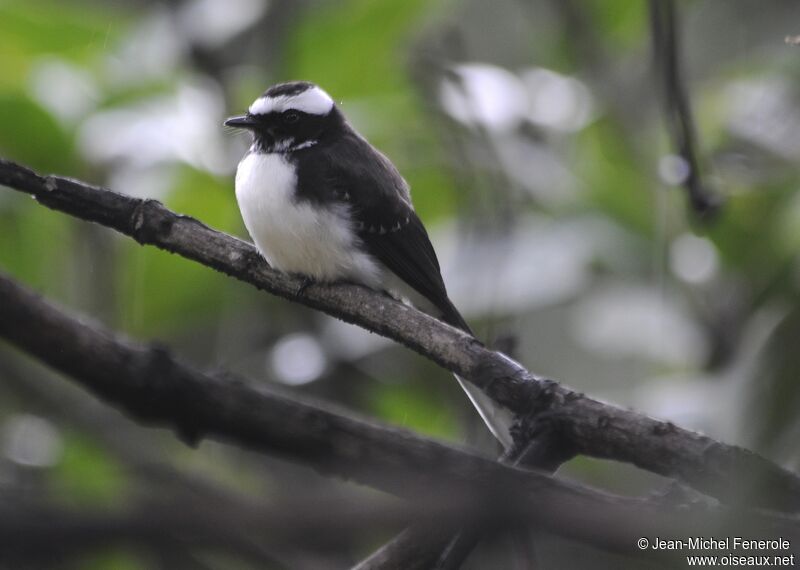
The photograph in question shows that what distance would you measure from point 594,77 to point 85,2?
2.43 metres

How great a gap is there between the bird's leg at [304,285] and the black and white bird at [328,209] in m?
0.01

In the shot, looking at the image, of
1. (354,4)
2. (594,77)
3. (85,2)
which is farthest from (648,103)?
(85,2)

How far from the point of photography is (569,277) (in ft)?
12.3

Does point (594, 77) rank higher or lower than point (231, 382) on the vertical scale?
higher

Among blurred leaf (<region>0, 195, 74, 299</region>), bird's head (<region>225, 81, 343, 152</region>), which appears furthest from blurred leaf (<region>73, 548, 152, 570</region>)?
bird's head (<region>225, 81, 343, 152</region>)

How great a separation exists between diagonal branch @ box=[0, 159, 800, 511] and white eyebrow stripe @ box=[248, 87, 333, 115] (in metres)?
0.80

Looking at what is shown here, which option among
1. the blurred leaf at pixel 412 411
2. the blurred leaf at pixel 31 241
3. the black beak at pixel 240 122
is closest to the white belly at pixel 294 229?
the black beak at pixel 240 122

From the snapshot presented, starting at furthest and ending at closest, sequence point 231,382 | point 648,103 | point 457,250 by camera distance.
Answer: point 648,103
point 457,250
point 231,382

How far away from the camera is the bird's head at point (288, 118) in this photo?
3717 mm

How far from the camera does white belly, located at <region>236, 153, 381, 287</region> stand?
3.24 metres

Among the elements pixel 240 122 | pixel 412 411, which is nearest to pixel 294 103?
pixel 240 122

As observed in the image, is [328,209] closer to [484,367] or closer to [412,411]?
[412,411]

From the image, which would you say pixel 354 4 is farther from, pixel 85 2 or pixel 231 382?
pixel 231 382

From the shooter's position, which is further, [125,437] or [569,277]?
[125,437]
